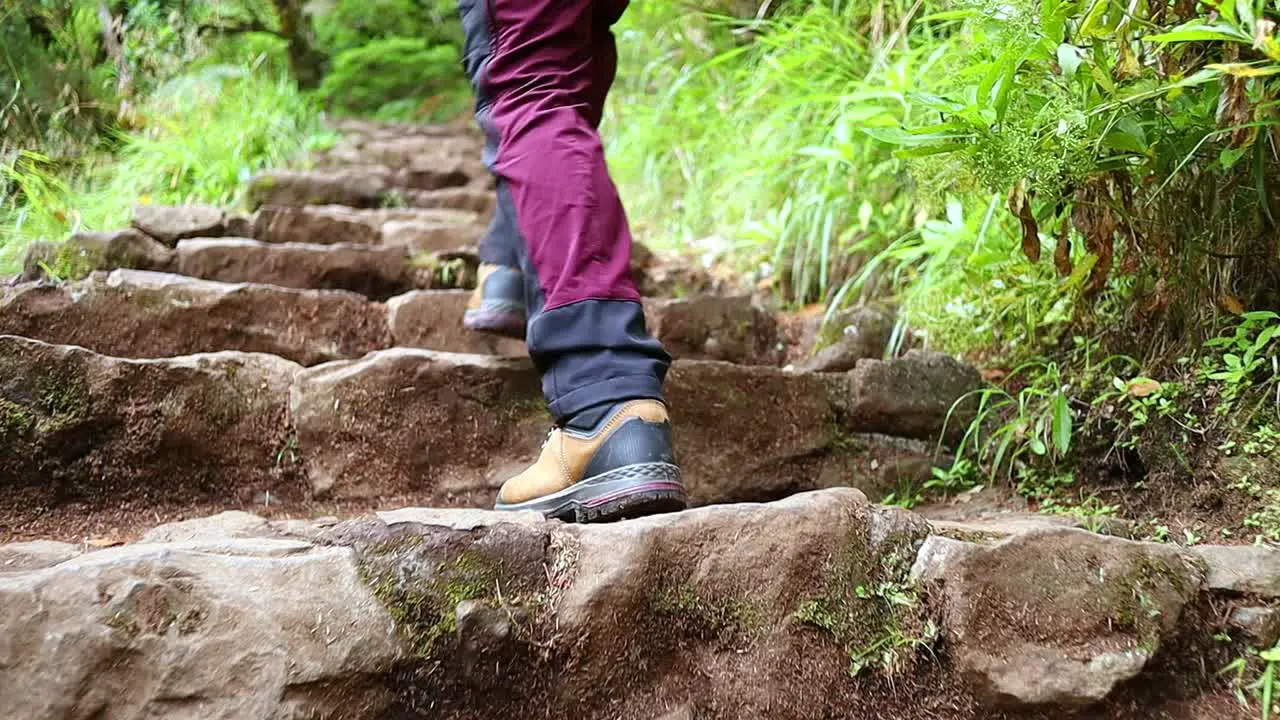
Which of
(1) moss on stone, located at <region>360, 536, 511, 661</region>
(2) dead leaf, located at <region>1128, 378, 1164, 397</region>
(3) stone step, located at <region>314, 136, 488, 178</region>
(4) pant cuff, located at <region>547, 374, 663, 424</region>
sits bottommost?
(3) stone step, located at <region>314, 136, 488, 178</region>

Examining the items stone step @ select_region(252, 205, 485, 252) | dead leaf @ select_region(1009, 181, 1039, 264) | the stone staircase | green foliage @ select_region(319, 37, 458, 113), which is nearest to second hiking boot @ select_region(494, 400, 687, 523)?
the stone staircase

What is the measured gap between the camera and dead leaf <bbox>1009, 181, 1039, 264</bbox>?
1.35 metres

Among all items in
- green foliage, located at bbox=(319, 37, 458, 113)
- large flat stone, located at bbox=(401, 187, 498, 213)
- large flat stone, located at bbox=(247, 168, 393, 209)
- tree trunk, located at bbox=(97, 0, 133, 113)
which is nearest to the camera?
large flat stone, located at bbox=(247, 168, 393, 209)

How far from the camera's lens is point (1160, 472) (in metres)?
1.46

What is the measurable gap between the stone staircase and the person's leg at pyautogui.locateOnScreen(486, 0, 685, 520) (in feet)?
0.55

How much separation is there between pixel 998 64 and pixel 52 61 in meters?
3.22

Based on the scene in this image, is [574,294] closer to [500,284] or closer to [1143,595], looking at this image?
[500,284]

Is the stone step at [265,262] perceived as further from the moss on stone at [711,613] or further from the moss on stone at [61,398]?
the moss on stone at [711,613]

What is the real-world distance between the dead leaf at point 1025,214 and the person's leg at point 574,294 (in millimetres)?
582

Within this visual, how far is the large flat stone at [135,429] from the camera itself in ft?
4.50

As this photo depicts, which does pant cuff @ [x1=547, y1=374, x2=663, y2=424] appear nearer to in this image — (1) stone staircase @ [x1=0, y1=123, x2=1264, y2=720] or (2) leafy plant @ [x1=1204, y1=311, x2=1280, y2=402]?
(1) stone staircase @ [x1=0, y1=123, x2=1264, y2=720]

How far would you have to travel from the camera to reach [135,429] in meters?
1.47

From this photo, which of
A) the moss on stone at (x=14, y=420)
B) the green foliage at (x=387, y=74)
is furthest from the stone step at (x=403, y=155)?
the moss on stone at (x=14, y=420)

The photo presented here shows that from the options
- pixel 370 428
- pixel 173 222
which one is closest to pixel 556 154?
pixel 370 428
